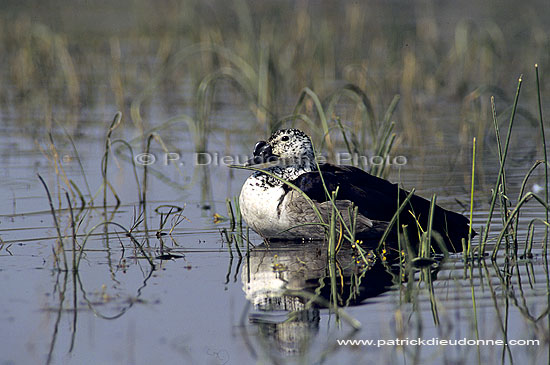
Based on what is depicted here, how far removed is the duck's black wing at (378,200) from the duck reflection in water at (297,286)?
1.37 ft

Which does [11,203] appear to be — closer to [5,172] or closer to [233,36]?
[5,172]

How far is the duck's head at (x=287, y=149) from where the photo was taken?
276 inches

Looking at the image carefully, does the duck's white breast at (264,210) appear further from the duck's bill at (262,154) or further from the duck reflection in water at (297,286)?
the duck's bill at (262,154)

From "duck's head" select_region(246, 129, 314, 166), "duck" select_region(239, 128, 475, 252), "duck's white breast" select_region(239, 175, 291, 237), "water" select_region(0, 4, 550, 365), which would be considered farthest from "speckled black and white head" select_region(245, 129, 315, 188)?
"water" select_region(0, 4, 550, 365)

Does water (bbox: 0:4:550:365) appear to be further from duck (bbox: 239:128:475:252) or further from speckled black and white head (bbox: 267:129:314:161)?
speckled black and white head (bbox: 267:129:314:161)

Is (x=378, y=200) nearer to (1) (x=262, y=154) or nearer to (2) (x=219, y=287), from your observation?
(1) (x=262, y=154)

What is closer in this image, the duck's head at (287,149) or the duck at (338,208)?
the duck at (338,208)

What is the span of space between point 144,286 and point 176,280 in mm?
245

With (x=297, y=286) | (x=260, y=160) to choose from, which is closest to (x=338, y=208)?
(x=260, y=160)

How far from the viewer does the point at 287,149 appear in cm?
704

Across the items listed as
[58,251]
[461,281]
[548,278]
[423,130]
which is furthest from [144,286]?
[423,130]

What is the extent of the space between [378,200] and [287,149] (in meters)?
0.94

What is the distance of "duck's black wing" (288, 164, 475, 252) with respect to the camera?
6523 mm

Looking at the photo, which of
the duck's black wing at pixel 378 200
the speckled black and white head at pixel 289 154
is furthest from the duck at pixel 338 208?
the speckled black and white head at pixel 289 154
